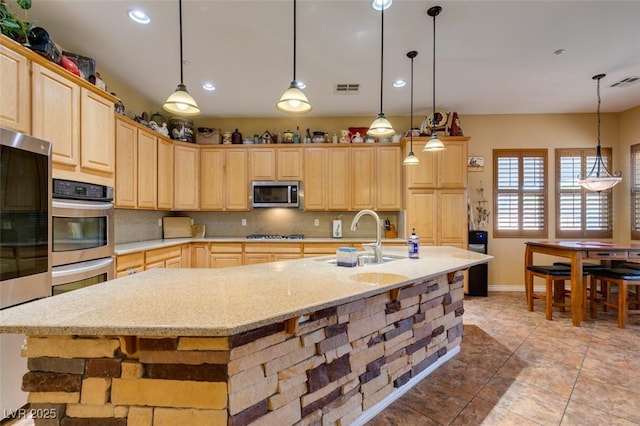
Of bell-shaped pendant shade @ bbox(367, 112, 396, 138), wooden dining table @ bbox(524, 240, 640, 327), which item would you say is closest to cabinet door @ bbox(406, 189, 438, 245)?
wooden dining table @ bbox(524, 240, 640, 327)

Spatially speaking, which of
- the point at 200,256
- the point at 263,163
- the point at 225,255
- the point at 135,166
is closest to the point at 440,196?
the point at 263,163

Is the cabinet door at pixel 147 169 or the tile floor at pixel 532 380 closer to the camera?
the tile floor at pixel 532 380

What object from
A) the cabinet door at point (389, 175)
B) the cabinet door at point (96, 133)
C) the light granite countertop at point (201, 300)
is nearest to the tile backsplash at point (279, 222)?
the cabinet door at point (389, 175)

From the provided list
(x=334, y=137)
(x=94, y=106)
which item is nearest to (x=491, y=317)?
(x=334, y=137)

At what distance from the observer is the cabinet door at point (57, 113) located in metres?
2.06

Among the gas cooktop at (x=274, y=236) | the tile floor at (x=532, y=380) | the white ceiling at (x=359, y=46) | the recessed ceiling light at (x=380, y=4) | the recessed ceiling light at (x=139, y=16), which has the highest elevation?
the recessed ceiling light at (x=139, y=16)

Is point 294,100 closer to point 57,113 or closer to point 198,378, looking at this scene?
point 198,378

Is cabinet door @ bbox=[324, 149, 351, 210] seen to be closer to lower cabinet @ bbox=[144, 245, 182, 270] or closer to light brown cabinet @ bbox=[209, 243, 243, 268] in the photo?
light brown cabinet @ bbox=[209, 243, 243, 268]

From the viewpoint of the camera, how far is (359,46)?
9.45 feet

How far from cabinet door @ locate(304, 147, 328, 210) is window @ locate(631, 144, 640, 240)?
15.4 ft

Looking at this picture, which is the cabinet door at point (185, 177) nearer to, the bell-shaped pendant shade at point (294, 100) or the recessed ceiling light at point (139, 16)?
the recessed ceiling light at point (139, 16)

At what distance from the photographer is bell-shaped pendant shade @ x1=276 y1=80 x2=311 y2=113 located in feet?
6.18

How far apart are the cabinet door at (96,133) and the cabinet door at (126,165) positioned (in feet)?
1.54

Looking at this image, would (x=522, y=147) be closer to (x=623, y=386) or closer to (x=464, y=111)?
(x=464, y=111)
